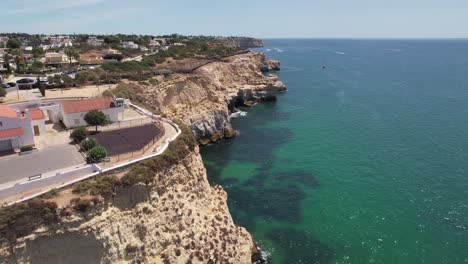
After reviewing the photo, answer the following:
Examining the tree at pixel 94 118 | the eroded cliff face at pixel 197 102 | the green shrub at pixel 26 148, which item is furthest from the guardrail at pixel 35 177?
the eroded cliff face at pixel 197 102

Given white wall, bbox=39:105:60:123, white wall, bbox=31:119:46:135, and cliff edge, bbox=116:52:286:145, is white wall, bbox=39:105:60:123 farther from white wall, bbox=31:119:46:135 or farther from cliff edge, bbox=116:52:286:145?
cliff edge, bbox=116:52:286:145

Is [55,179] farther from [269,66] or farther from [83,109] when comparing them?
[269,66]

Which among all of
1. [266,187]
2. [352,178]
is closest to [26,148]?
[266,187]

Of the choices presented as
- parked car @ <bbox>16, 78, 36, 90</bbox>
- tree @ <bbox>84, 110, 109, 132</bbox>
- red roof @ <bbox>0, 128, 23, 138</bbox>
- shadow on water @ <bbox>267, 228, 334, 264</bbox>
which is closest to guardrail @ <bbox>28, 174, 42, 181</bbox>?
red roof @ <bbox>0, 128, 23, 138</bbox>

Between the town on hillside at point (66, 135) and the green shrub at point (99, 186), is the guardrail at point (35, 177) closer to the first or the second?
the town on hillside at point (66, 135)

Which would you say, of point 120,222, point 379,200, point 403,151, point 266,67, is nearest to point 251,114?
point 403,151
